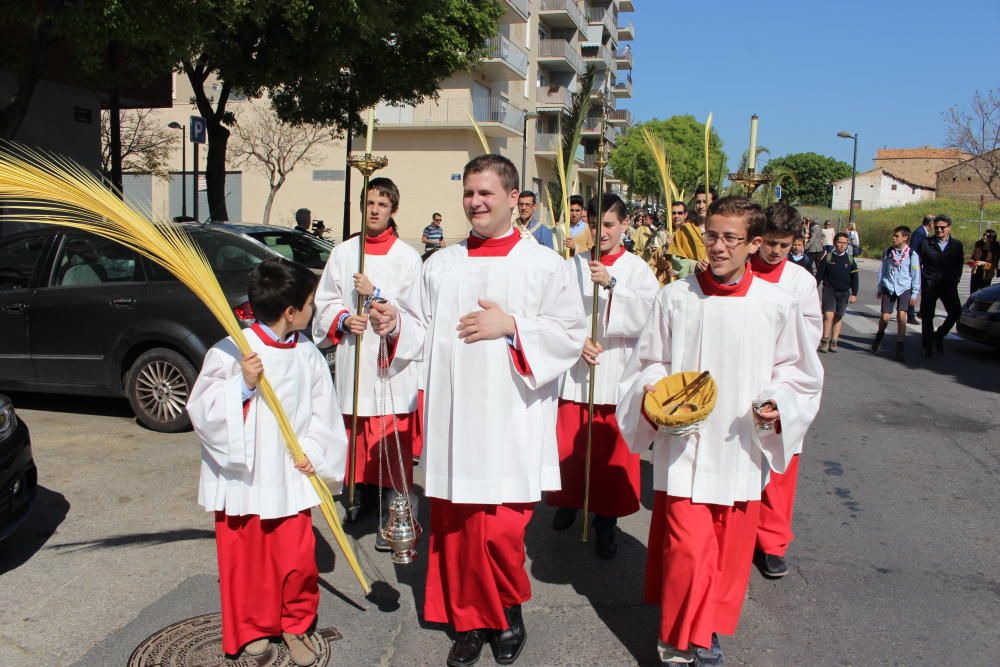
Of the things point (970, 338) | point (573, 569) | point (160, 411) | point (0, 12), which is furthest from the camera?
point (970, 338)

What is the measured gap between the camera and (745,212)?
3.36 metres

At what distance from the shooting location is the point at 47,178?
2.72 metres

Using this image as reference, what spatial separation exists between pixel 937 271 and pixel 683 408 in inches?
411

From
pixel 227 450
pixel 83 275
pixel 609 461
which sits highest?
pixel 83 275

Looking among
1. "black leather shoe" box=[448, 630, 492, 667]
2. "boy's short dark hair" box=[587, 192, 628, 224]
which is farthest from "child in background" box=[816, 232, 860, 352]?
"black leather shoe" box=[448, 630, 492, 667]

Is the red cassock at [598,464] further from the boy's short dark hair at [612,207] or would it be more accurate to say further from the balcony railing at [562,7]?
the balcony railing at [562,7]

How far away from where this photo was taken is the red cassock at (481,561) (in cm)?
348

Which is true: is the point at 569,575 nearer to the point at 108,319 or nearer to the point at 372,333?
the point at 372,333

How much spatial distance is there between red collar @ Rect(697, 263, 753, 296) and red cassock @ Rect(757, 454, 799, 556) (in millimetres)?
1460

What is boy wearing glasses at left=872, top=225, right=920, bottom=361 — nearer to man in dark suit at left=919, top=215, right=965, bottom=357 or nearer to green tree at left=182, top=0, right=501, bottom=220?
man in dark suit at left=919, top=215, right=965, bottom=357

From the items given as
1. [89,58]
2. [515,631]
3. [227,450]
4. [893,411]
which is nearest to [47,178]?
[227,450]

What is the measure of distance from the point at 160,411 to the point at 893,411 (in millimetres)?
6968

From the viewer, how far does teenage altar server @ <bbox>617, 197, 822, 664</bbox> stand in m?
3.31

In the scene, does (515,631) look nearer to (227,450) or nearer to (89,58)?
(227,450)
